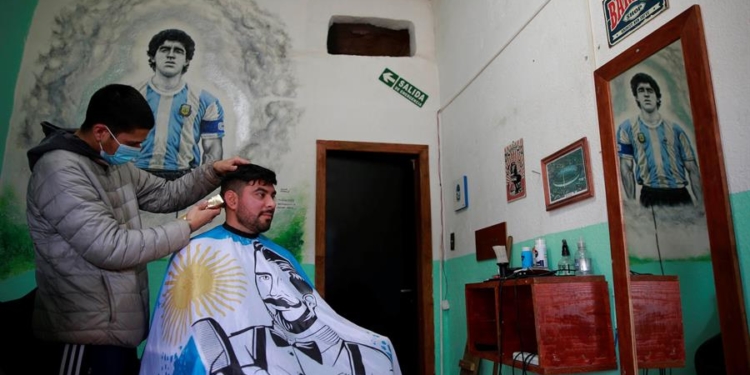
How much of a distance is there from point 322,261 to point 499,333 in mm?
1513

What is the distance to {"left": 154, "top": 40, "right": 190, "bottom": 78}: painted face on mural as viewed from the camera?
3.45 metres

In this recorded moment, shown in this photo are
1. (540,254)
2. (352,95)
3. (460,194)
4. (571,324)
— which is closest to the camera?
(571,324)

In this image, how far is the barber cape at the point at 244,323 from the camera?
5.24 feet

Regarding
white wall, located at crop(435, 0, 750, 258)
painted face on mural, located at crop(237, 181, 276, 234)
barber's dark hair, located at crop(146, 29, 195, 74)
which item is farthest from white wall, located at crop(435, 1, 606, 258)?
barber's dark hair, located at crop(146, 29, 195, 74)

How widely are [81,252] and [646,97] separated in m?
1.83

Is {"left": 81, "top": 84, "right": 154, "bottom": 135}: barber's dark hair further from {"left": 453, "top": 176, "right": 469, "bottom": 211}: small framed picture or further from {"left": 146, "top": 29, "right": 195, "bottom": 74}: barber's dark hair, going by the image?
{"left": 453, "top": 176, "right": 469, "bottom": 211}: small framed picture

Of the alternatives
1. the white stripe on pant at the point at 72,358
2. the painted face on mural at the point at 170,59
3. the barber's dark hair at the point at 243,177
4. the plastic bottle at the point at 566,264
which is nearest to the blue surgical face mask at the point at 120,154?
the barber's dark hair at the point at 243,177

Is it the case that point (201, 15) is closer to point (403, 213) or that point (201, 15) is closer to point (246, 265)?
point (403, 213)

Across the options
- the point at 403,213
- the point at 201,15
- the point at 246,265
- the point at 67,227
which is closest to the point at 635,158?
the point at 246,265

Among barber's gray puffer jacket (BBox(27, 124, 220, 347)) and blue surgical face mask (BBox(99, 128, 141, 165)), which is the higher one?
blue surgical face mask (BBox(99, 128, 141, 165))

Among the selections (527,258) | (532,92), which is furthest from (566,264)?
(532,92)

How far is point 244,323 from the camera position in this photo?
5.53 feet

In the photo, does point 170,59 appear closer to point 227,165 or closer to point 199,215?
point 227,165

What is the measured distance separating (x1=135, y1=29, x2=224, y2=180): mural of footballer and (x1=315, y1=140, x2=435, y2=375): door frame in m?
0.70
